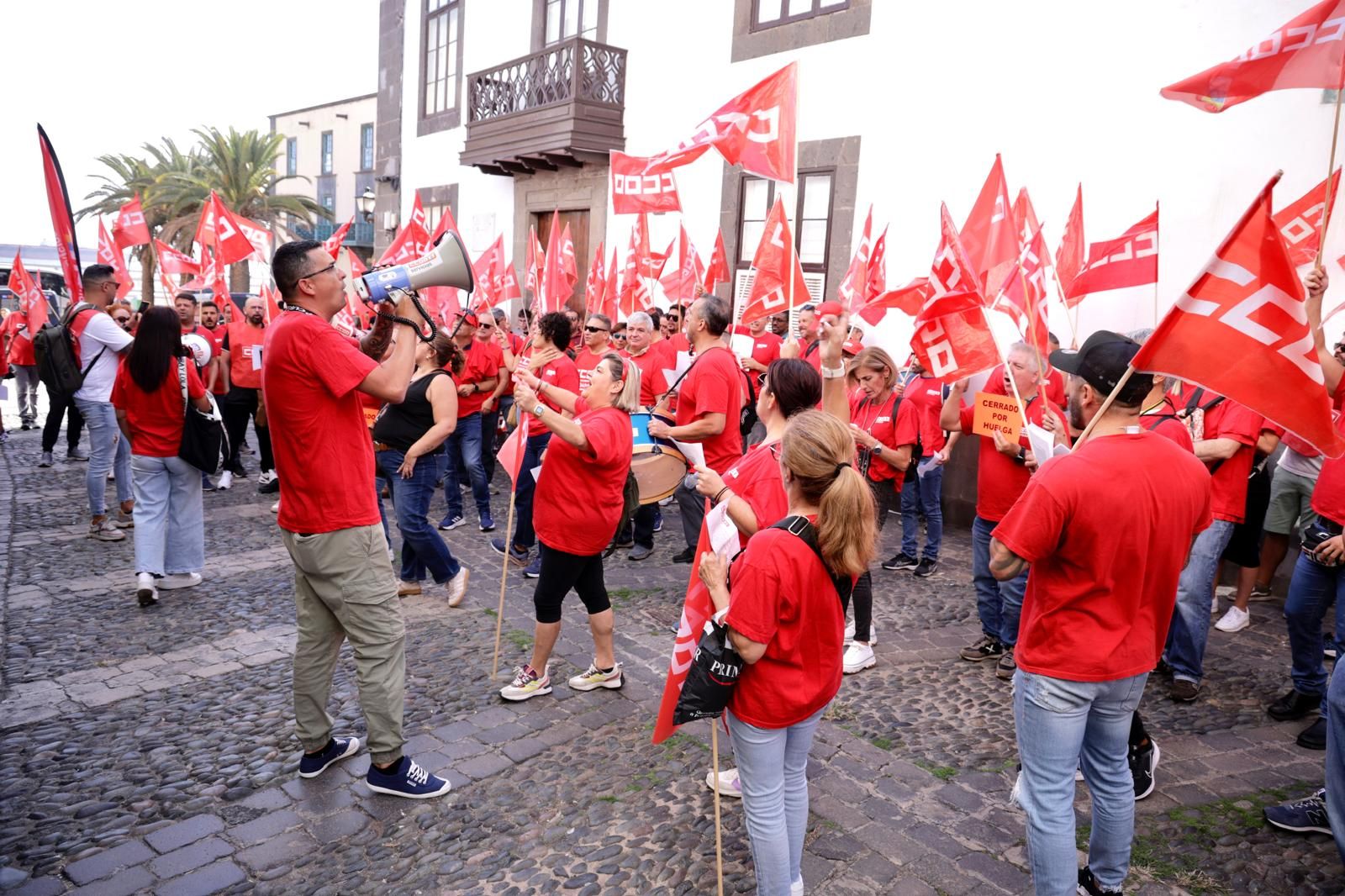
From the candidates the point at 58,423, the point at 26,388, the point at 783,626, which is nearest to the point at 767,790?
the point at 783,626

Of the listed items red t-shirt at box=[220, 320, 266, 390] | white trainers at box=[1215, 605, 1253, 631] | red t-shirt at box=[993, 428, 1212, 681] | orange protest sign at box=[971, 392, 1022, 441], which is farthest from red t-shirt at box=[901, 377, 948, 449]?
red t-shirt at box=[220, 320, 266, 390]

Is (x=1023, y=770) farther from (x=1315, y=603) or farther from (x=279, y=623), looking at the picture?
(x=279, y=623)

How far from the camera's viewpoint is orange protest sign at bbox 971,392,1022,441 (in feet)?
16.0

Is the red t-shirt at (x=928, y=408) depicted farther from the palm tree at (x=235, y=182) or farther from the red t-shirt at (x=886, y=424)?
the palm tree at (x=235, y=182)

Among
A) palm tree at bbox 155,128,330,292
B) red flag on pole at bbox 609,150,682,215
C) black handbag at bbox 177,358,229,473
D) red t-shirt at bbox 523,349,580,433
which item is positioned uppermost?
palm tree at bbox 155,128,330,292

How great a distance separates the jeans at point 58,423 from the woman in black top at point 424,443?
5924 mm

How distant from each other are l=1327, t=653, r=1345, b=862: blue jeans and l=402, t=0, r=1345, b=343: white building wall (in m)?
5.48

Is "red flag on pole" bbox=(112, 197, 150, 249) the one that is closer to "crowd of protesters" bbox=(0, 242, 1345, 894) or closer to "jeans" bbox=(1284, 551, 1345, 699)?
"crowd of protesters" bbox=(0, 242, 1345, 894)

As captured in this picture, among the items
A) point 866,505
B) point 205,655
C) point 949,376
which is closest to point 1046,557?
point 866,505

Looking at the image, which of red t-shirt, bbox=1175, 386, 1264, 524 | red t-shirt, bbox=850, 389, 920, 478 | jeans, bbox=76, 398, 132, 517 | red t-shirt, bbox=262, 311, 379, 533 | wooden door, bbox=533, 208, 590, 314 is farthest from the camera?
wooden door, bbox=533, 208, 590, 314

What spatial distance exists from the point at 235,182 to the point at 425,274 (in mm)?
33053

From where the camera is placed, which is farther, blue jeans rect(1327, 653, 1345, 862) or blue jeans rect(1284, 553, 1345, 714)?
blue jeans rect(1284, 553, 1345, 714)

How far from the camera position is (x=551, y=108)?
1475 cm

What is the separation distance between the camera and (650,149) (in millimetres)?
14094
